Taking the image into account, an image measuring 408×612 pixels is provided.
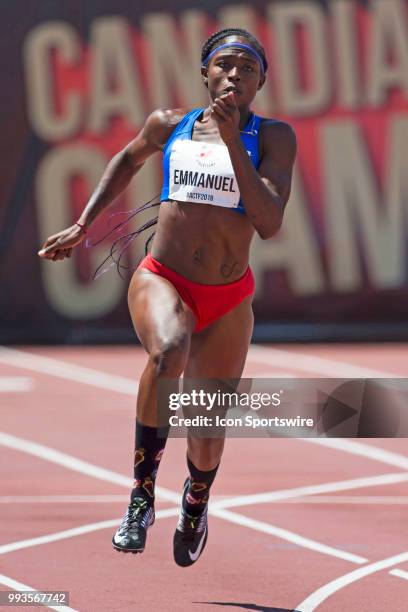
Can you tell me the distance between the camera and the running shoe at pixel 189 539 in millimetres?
6633

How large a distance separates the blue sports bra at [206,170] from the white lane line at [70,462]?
319 cm

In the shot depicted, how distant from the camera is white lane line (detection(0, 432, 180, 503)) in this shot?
363 inches

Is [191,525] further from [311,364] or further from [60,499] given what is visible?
[311,364]

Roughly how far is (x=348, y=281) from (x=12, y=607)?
38.1ft

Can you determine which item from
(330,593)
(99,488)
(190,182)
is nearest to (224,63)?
(190,182)

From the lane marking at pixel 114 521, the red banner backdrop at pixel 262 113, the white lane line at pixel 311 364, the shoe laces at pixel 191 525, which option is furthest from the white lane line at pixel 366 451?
the red banner backdrop at pixel 262 113

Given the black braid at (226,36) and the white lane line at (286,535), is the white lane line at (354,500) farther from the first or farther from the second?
the black braid at (226,36)

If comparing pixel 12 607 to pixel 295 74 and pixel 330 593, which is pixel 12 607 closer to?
pixel 330 593

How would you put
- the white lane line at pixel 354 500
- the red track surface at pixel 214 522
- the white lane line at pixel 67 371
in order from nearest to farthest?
the red track surface at pixel 214 522 → the white lane line at pixel 354 500 → the white lane line at pixel 67 371

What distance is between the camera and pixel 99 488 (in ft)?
30.5

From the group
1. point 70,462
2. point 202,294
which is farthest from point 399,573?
point 70,462

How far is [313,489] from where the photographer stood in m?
9.25

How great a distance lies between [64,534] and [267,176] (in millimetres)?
2839

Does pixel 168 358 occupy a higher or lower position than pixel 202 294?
lower
